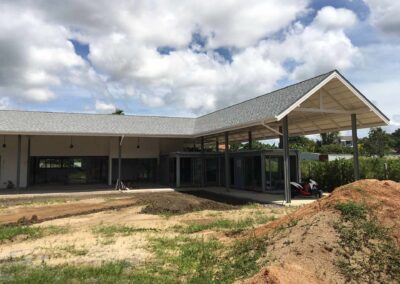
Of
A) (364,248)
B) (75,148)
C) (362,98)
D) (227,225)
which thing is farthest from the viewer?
(75,148)

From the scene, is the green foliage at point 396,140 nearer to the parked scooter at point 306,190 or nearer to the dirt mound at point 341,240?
the parked scooter at point 306,190

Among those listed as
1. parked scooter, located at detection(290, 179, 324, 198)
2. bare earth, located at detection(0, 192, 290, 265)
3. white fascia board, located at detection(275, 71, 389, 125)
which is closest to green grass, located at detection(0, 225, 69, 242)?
bare earth, located at detection(0, 192, 290, 265)

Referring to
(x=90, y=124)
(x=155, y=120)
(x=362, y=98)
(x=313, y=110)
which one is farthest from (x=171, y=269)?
(x=155, y=120)

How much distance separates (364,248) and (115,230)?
267 inches

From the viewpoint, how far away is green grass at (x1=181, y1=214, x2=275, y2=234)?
1033 centimetres

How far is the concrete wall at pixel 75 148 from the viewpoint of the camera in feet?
81.4

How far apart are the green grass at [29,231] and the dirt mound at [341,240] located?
5.85 meters

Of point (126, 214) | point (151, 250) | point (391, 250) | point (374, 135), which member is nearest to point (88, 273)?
point (151, 250)

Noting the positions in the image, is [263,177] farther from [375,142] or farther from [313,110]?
[375,142]

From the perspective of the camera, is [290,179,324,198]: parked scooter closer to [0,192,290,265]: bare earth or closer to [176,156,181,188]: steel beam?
[0,192,290,265]: bare earth

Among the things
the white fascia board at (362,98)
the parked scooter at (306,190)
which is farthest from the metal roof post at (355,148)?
the parked scooter at (306,190)

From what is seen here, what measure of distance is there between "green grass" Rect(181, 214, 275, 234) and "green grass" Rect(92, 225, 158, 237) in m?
1.18

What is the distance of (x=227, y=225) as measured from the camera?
35.5ft

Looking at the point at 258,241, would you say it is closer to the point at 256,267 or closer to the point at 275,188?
the point at 256,267
